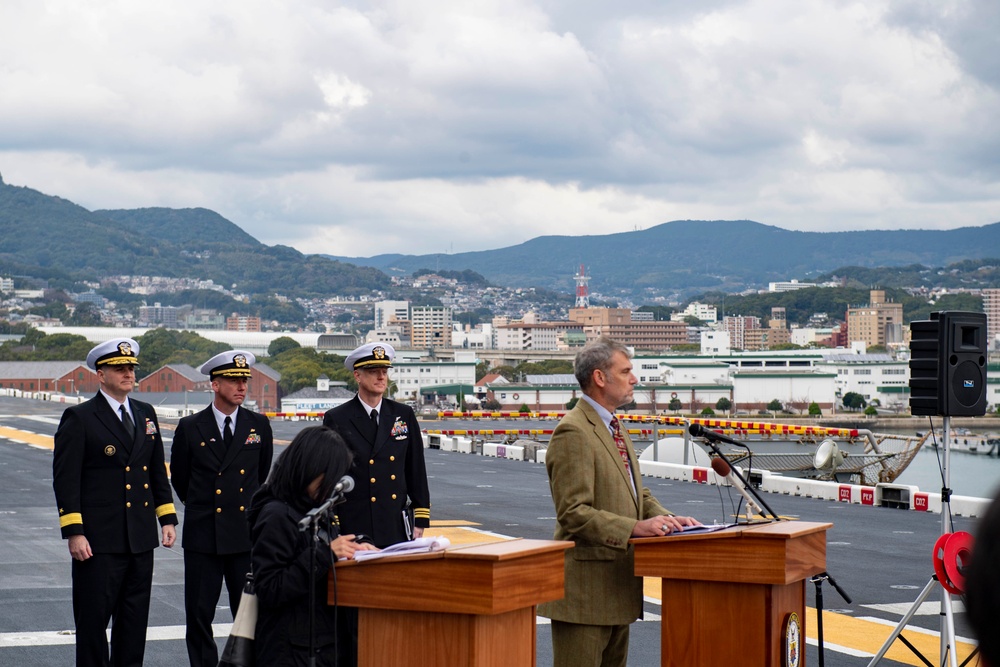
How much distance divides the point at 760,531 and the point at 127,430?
341 centimetres

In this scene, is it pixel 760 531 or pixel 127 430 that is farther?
pixel 127 430

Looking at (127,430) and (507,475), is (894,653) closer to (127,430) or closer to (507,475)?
(127,430)

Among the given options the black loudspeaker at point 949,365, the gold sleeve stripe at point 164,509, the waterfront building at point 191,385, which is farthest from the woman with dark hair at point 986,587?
the waterfront building at point 191,385

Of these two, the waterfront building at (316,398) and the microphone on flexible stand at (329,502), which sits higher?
the microphone on flexible stand at (329,502)

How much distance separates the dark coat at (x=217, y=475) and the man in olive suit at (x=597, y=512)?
7.22 ft

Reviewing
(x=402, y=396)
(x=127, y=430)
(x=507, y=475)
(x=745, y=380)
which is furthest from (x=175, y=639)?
(x=402, y=396)

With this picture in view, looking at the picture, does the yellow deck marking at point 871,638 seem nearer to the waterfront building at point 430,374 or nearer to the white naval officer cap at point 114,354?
the white naval officer cap at point 114,354

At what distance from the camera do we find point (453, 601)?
4.41 metres

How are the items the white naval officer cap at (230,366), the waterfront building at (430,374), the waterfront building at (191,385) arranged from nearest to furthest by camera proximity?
the white naval officer cap at (230,366)
the waterfront building at (191,385)
the waterfront building at (430,374)

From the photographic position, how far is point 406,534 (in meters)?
6.67

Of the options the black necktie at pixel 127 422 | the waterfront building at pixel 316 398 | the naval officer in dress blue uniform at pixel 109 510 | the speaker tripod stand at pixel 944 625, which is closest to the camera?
the naval officer in dress blue uniform at pixel 109 510

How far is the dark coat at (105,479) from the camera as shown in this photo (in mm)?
6488

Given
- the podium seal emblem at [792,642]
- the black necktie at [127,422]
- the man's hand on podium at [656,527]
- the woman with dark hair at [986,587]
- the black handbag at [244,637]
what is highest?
the woman with dark hair at [986,587]

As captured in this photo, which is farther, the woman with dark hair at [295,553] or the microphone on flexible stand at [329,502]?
the woman with dark hair at [295,553]
